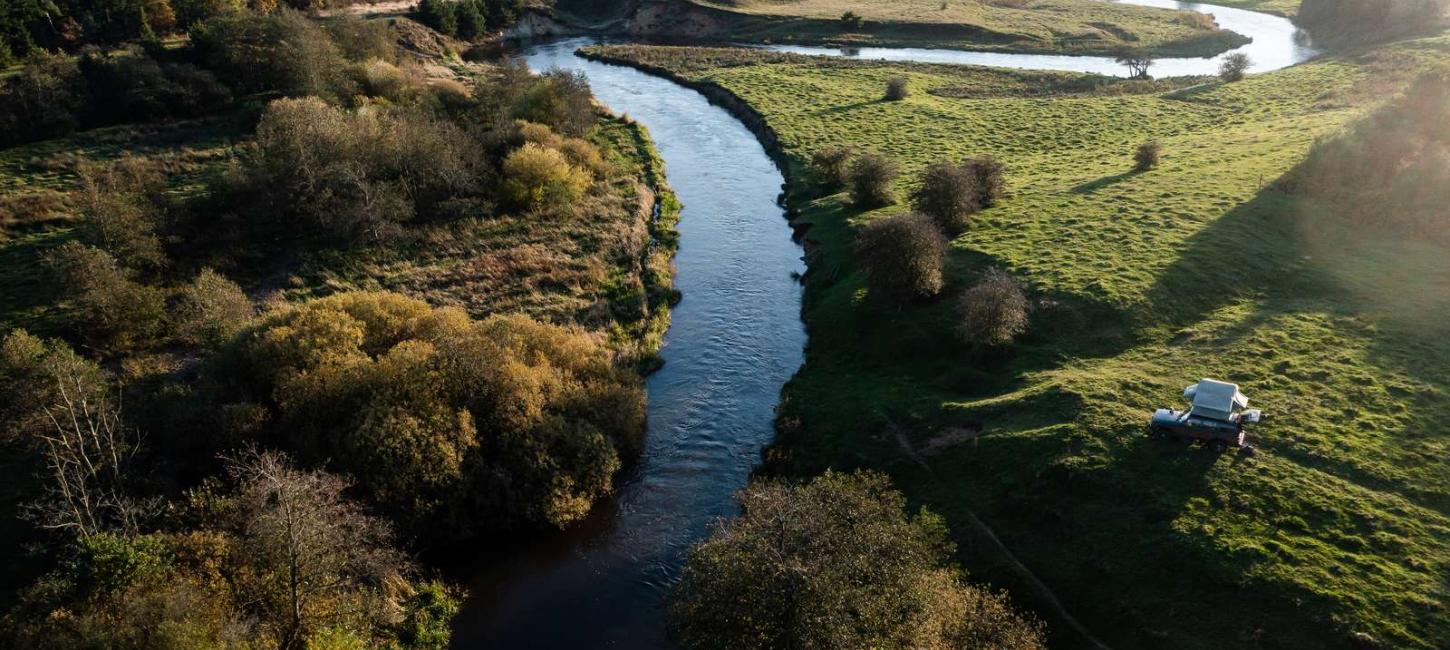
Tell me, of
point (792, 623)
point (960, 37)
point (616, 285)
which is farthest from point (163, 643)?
point (960, 37)

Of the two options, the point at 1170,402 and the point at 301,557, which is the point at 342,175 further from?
the point at 1170,402

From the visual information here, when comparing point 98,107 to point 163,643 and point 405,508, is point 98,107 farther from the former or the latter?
point 163,643

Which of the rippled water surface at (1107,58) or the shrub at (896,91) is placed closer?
the shrub at (896,91)

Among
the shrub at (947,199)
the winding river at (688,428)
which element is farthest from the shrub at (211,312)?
the shrub at (947,199)

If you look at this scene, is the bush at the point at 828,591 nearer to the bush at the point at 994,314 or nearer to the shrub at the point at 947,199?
the bush at the point at 994,314

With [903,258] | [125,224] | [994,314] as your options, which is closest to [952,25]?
[903,258]

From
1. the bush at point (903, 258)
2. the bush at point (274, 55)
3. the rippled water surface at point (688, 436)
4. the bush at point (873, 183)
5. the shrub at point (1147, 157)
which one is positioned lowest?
the rippled water surface at point (688, 436)
